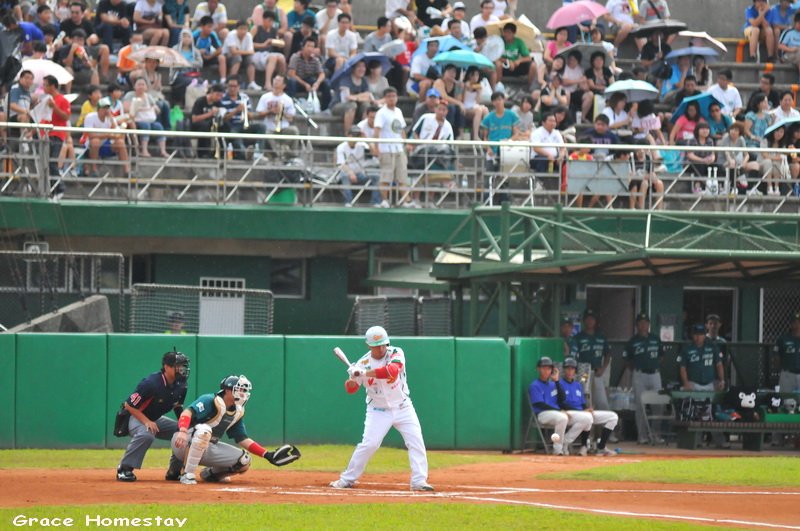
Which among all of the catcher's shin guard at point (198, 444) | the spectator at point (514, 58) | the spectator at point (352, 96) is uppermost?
the spectator at point (514, 58)

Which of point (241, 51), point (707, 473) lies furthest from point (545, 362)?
point (241, 51)

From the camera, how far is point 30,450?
20.6 meters

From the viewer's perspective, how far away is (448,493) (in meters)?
15.3

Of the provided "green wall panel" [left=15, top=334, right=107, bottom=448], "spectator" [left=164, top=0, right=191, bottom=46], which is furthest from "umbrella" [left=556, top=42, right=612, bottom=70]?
"green wall panel" [left=15, top=334, right=107, bottom=448]

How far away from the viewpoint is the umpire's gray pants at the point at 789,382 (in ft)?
81.9

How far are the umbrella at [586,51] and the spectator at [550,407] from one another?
8.89 m

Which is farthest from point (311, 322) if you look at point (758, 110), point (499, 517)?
point (499, 517)

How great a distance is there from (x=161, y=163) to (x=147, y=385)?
31.7ft

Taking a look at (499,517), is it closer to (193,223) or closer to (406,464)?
(406,464)

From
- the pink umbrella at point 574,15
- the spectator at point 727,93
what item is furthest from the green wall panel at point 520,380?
the pink umbrella at point 574,15

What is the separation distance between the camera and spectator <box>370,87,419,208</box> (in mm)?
25344

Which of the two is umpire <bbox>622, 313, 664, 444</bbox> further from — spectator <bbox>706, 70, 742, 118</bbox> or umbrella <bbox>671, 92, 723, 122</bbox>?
spectator <bbox>706, 70, 742, 118</bbox>

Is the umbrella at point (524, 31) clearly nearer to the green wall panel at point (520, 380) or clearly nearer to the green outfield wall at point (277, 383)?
the green outfield wall at point (277, 383)

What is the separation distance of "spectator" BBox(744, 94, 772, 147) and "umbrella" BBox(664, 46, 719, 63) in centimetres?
171
